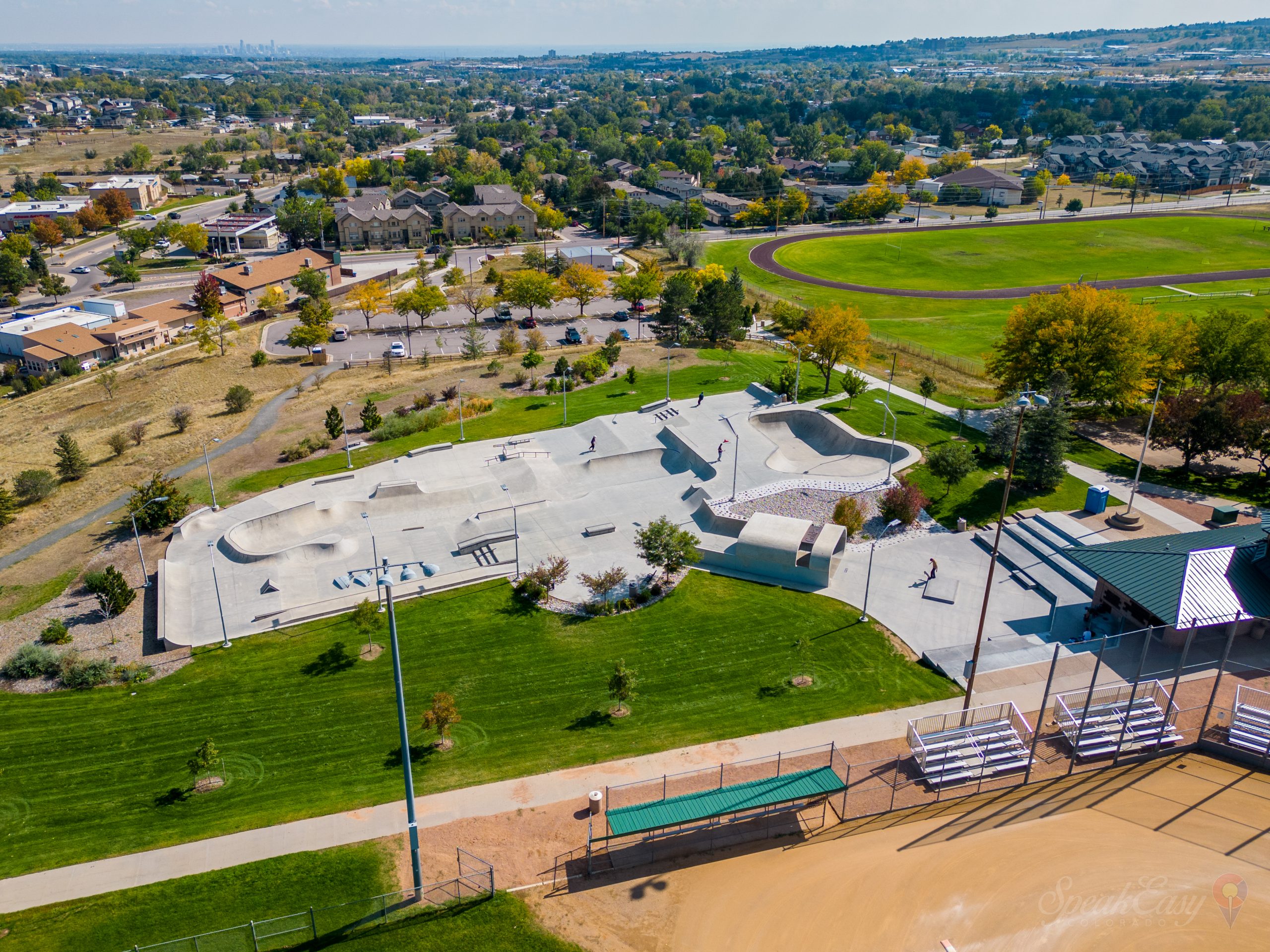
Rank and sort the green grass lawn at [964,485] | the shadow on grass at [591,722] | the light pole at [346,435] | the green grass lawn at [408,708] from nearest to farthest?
the green grass lawn at [408,708]
the shadow on grass at [591,722]
the green grass lawn at [964,485]
the light pole at [346,435]

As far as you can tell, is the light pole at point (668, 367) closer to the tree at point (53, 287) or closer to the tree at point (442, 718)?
the tree at point (442, 718)

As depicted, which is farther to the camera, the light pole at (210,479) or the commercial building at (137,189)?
the commercial building at (137,189)

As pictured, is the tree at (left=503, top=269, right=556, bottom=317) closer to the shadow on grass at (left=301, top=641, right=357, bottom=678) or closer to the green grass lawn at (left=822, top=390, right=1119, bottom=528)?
the green grass lawn at (left=822, top=390, right=1119, bottom=528)

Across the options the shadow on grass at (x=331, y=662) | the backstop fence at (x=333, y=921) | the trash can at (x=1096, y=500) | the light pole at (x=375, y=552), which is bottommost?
the shadow on grass at (x=331, y=662)

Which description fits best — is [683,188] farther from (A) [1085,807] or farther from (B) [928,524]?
(A) [1085,807]

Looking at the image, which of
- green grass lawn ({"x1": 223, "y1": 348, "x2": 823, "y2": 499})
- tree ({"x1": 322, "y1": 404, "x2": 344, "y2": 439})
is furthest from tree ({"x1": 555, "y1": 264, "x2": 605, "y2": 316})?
tree ({"x1": 322, "y1": 404, "x2": 344, "y2": 439})

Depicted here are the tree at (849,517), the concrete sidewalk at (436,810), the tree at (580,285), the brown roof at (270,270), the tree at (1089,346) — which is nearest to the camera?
the concrete sidewalk at (436,810)

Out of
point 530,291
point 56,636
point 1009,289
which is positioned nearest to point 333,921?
point 56,636

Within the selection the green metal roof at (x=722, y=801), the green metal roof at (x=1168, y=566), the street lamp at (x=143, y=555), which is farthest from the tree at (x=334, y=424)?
the green metal roof at (x=1168, y=566)
